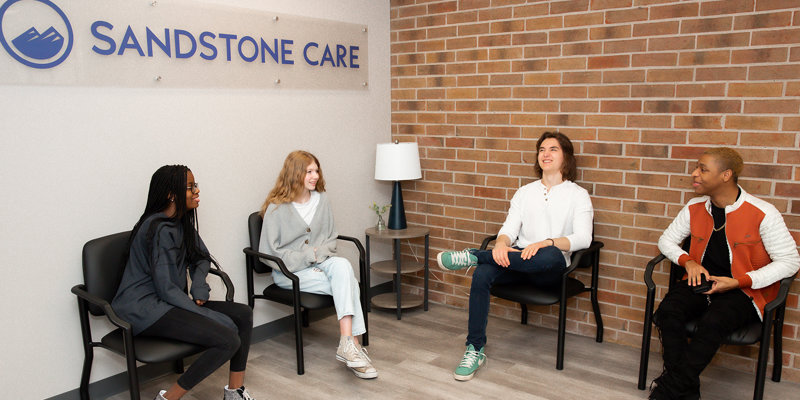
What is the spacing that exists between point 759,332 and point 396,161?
94.5 inches

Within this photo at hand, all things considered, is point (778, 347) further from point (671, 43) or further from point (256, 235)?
point (256, 235)

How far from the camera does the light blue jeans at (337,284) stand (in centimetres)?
347

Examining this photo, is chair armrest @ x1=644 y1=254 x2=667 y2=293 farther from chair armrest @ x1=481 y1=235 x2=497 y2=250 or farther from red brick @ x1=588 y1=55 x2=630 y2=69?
red brick @ x1=588 y1=55 x2=630 y2=69

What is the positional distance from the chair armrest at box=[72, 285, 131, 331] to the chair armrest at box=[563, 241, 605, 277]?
88.2 inches

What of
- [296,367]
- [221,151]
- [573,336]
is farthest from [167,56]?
[573,336]

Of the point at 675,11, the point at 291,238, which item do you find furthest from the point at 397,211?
the point at 675,11

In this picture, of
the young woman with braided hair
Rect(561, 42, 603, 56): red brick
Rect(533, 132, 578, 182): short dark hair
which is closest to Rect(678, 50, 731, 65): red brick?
Rect(561, 42, 603, 56): red brick

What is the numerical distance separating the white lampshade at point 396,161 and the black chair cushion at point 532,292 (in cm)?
114

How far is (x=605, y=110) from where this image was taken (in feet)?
12.2

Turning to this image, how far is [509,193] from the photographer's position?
4211mm

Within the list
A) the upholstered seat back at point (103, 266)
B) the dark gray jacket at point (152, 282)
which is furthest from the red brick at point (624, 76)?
the upholstered seat back at point (103, 266)

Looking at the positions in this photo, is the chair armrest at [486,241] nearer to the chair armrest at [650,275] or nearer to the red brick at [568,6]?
the chair armrest at [650,275]

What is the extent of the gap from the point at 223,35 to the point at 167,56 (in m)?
0.38

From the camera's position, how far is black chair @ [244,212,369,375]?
3381mm
